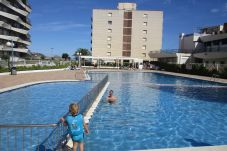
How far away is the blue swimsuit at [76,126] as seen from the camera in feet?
19.7

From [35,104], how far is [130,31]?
63239mm

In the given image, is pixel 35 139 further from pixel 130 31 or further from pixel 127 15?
pixel 127 15

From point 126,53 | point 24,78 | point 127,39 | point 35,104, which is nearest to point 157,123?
point 35,104

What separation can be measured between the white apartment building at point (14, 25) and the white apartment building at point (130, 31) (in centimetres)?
1794

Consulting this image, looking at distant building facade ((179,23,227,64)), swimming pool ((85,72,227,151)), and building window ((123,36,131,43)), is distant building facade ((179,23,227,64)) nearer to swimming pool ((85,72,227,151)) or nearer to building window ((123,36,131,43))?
building window ((123,36,131,43))

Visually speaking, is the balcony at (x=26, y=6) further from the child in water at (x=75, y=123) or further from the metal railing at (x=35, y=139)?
the child in water at (x=75, y=123)

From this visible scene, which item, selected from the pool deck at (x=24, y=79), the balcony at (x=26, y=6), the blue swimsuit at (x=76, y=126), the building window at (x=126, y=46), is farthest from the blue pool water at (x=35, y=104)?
the building window at (x=126, y=46)

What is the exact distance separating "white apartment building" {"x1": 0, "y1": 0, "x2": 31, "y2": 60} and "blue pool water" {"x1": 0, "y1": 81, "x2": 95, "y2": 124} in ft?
113

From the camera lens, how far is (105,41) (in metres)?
75.5

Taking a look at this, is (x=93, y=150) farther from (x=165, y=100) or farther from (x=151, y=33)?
(x=151, y=33)

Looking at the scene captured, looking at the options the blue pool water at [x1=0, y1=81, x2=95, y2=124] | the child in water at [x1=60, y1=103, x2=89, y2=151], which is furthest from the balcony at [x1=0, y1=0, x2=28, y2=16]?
the child in water at [x1=60, y1=103, x2=89, y2=151]

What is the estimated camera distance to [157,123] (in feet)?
40.7

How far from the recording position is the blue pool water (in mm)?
12453

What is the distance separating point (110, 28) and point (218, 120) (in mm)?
64459
